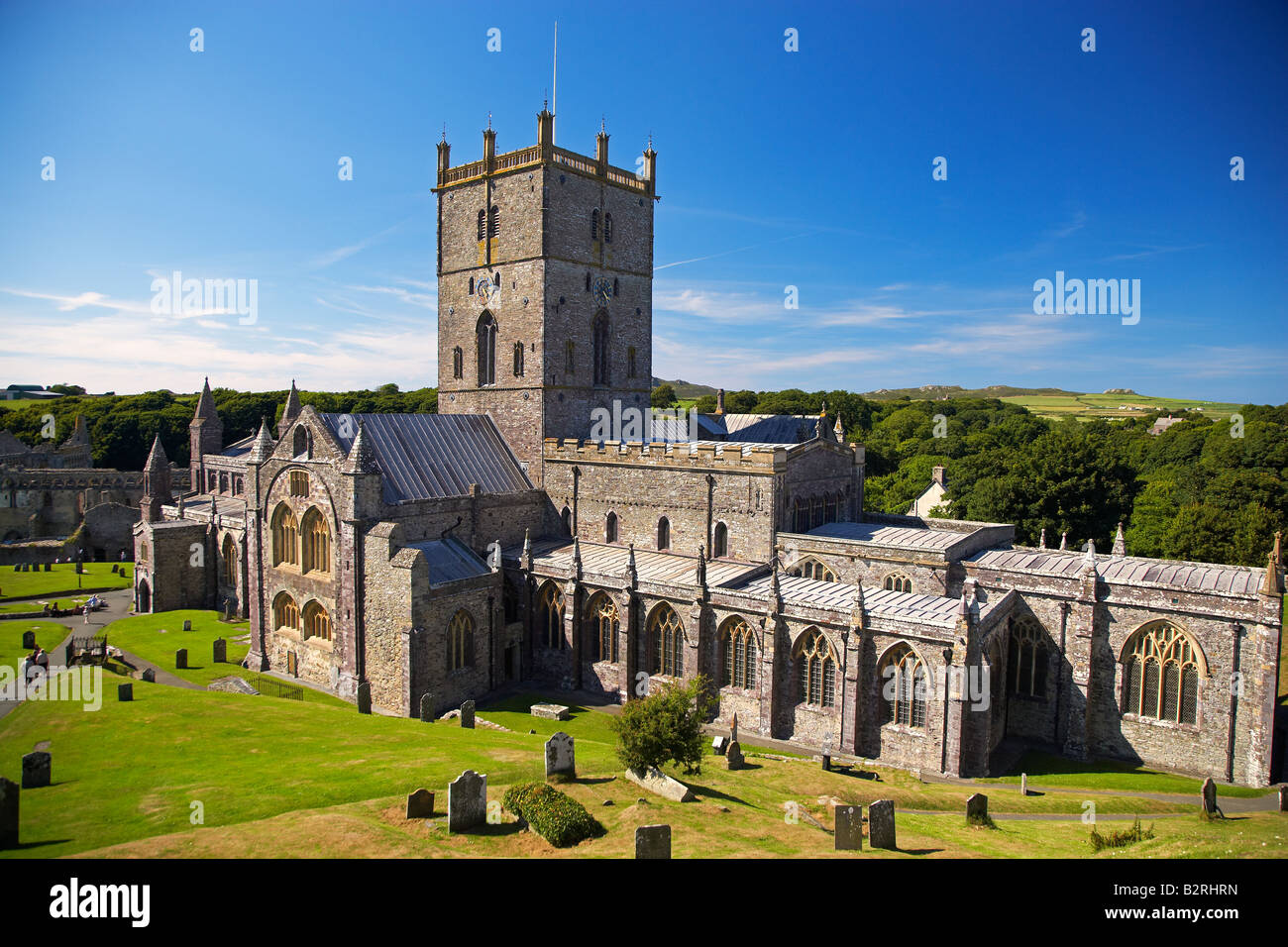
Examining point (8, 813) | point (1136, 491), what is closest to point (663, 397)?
point (1136, 491)

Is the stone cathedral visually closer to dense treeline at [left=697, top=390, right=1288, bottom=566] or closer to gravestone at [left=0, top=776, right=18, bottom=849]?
gravestone at [left=0, top=776, right=18, bottom=849]

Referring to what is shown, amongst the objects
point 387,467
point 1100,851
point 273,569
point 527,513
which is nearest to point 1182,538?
point 1100,851

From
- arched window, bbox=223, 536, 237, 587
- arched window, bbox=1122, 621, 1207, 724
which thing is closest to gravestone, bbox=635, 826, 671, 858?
arched window, bbox=1122, 621, 1207, 724

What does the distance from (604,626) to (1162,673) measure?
21942 mm

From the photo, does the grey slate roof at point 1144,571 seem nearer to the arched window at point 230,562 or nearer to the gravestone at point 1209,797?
the gravestone at point 1209,797

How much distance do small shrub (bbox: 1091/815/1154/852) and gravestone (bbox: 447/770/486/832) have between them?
→ 49.3ft

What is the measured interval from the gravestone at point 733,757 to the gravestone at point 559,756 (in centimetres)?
644

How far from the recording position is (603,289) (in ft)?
143

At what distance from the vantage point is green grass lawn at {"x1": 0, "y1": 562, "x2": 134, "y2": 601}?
5166 cm

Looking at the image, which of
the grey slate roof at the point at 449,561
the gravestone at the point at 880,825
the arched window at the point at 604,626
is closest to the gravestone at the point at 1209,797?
the gravestone at the point at 880,825

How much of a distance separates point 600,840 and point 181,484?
74.5 metres

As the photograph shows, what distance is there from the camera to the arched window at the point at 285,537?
3544 cm

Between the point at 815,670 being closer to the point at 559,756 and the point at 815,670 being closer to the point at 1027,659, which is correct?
the point at 1027,659
